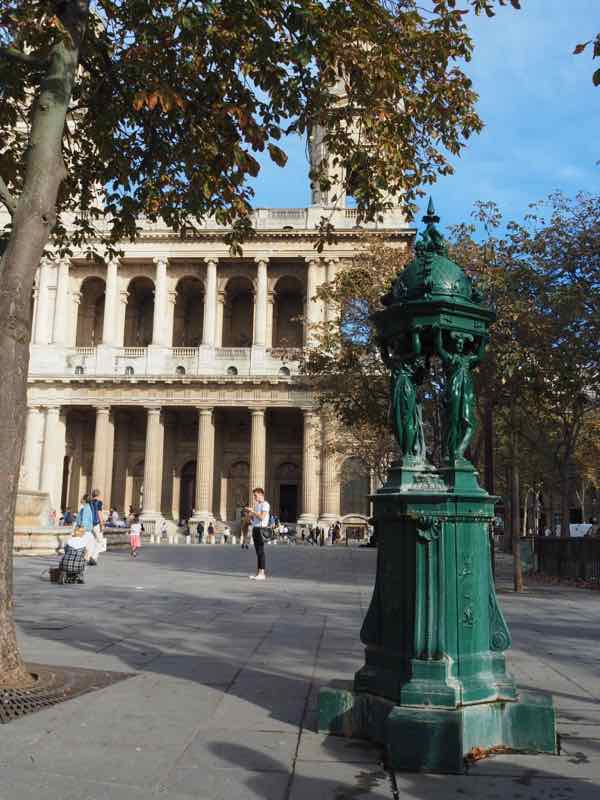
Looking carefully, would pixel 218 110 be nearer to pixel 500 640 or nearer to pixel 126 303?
pixel 500 640

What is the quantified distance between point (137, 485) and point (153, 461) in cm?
490

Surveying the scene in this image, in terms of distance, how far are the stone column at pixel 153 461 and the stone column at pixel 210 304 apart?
5.18 m

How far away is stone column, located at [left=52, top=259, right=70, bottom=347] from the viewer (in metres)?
46.5

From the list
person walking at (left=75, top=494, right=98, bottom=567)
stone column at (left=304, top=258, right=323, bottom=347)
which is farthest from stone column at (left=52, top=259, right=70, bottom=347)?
person walking at (left=75, top=494, right=98, bottom=567)

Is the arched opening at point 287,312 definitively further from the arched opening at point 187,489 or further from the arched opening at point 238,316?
the arched opening at point 187,489

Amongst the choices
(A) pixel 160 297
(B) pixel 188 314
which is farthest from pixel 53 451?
(B) pixel 188 314

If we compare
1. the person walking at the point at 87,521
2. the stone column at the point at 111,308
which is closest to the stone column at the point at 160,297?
the stone column at the point at 111,308

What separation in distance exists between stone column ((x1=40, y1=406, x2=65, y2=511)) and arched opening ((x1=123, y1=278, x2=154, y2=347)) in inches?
282

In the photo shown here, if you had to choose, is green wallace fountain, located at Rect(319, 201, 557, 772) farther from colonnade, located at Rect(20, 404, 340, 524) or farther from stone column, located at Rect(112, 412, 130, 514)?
stone column, located at Rect(112, 412, 130, 514)

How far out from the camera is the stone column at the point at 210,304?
150 feet

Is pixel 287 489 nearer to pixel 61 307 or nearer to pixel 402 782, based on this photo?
pixel 61 307

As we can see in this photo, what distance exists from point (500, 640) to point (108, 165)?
Result: 23.4 ft

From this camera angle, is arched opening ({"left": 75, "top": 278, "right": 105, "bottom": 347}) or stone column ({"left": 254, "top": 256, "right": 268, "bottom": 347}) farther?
arched opening ({"left": 75, "top": 278, "right": 105, "bottom": 347})

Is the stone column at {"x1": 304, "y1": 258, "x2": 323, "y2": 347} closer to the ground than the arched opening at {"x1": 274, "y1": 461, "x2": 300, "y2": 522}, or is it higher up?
higher up
